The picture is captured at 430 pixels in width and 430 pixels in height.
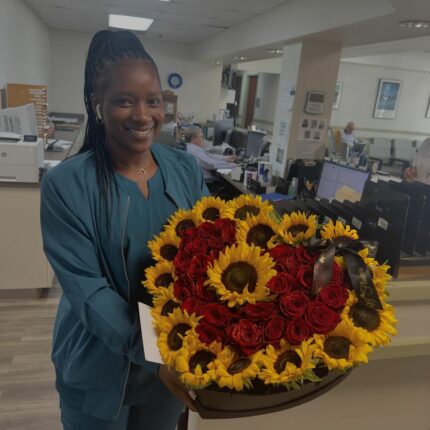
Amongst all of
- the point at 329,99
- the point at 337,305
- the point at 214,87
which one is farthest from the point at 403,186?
the point at 214,87

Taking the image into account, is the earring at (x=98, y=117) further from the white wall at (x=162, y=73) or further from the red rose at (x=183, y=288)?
the white wall at (x=162, y=73)

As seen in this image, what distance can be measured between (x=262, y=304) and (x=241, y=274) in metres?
0.07

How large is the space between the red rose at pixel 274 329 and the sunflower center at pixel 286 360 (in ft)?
0.09

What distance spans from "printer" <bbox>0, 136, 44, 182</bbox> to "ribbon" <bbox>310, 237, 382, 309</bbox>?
2.19m

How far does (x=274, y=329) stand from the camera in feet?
2.23

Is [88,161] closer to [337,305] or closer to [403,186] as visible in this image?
[337,305]

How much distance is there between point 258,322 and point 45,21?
7.34m

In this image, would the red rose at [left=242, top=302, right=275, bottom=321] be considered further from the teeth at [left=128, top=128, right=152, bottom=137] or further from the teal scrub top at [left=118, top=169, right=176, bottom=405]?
the teeth at [left=128, top=128, right=152, bottom=137]

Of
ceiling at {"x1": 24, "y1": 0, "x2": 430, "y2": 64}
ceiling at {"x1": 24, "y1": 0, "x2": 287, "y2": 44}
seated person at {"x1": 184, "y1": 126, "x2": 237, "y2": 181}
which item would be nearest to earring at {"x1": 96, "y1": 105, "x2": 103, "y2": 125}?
ceiling at {"x1": 24, "y1": 0, "x2": 430, "y2": 64}

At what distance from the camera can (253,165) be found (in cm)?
390

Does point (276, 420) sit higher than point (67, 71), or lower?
lower

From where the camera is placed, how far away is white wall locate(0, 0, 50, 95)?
4211mm

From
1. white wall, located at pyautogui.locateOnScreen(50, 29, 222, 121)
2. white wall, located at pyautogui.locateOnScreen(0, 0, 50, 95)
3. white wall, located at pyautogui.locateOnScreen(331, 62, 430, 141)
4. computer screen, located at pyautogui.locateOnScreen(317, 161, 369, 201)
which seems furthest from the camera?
white wall, located at pyautogui.locateOnScreen(331, 62, 430, 141)

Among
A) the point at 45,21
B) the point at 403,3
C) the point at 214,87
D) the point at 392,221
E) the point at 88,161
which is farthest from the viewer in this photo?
the point at 214,87
